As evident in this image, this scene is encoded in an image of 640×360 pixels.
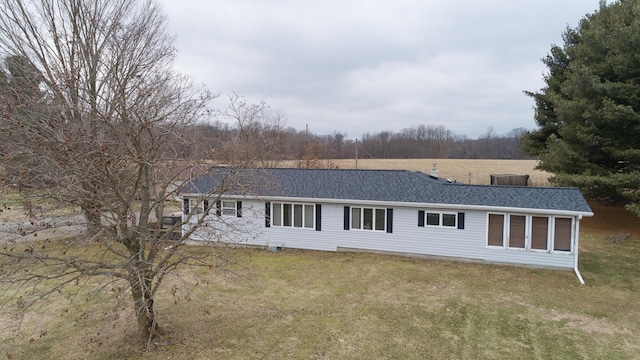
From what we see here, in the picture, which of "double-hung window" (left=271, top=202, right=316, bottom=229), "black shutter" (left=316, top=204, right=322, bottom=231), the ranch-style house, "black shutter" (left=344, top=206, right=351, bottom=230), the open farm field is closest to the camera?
the ranch-style house

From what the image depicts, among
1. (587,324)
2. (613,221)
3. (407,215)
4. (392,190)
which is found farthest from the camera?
(613,221)

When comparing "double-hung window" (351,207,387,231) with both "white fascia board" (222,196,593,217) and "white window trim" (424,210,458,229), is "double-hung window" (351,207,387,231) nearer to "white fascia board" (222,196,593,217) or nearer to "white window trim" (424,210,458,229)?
"white fascia board" (222,196,593,217)


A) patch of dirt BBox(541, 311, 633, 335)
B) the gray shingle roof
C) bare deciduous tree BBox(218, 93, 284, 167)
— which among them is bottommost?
patch of dirt BBox(541, 311, 633, 335)

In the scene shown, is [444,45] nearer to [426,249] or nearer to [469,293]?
[426,249]

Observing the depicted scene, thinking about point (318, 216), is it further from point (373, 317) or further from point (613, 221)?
point (613, 221)

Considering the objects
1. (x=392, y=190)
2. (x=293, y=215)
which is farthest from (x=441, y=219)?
(x=293, y=215)

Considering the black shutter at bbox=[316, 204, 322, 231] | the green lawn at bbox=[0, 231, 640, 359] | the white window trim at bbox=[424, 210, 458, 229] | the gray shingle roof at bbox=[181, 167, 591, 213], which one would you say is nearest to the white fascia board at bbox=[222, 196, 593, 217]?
→ the gray shingle roof at bbox=[181, 167, 591, 213]

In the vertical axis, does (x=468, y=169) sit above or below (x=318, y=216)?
above
